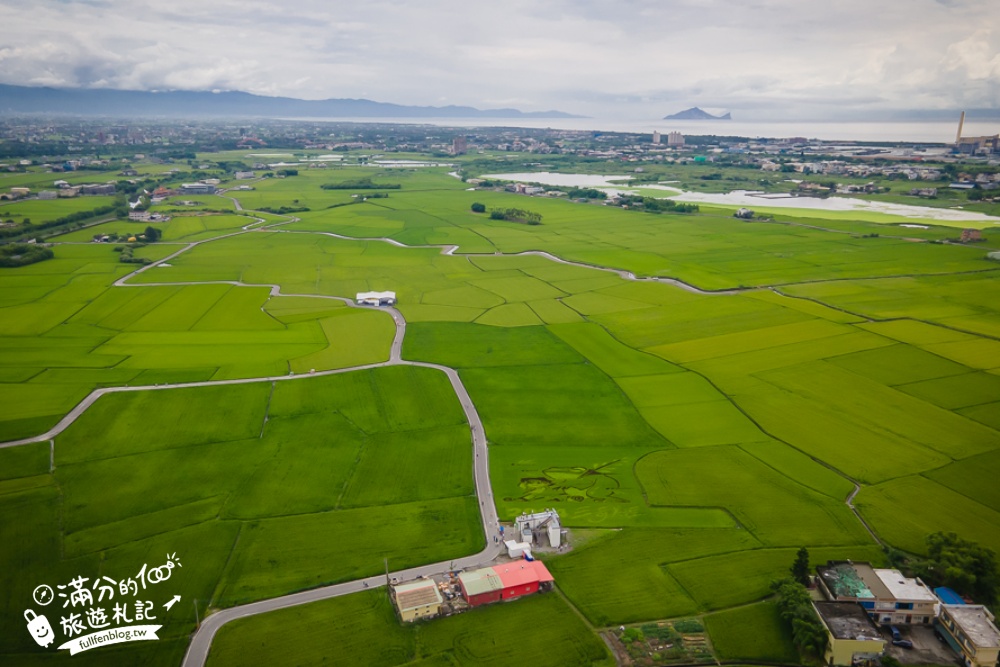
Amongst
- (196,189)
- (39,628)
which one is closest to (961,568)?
(39,628)

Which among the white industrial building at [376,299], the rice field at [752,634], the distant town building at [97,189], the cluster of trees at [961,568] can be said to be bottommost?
the rice field at [752,634]

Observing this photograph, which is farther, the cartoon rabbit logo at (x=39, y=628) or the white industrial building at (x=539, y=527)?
the white industrial building at (x=539, y=527)

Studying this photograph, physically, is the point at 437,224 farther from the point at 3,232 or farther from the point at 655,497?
the point at 655,497

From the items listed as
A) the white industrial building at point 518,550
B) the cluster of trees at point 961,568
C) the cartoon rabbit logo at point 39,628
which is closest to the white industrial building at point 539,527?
the white industrial building at point 518,550

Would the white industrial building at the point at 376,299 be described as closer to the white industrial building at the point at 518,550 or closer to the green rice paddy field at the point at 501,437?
the green rice paddy field at the point at 501,437

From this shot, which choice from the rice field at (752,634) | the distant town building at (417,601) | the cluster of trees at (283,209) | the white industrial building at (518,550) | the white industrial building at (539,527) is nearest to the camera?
the rice field at (752,634)

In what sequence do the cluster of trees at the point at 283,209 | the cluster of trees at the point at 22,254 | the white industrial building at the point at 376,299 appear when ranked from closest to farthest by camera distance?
the white industrial building at the point at 376,299
the cluster of trees at the point at 22,254
the cluster of trees at the point at 283,209

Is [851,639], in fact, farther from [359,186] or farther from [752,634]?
[359,186]
